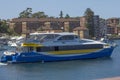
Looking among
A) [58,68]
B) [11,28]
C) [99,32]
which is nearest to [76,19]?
[99,32]

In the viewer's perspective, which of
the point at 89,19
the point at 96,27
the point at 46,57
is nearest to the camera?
the point at 46,57

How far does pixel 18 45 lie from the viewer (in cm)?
5059

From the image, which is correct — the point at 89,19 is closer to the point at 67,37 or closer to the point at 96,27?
the point at 96,27

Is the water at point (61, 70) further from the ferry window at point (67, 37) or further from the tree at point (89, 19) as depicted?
the tree at point (89, 19)

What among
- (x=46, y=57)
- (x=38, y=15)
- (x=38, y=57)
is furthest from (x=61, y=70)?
(x=38, y=15)

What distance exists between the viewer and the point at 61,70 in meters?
42.2

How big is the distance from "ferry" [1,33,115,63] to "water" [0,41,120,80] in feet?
2.65

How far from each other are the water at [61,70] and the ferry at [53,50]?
81 centimetres

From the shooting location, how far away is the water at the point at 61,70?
36.3 m

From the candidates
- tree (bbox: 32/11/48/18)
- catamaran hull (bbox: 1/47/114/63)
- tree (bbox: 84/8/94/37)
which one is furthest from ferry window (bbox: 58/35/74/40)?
tree (bbox: 32/11/48/18)

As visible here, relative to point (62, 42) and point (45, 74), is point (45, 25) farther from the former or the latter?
point (45, 74)

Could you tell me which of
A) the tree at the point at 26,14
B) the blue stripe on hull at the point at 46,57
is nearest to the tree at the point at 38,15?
the tree at the point at 26,14

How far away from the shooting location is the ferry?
48.6 metres

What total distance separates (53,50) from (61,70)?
320 inches
